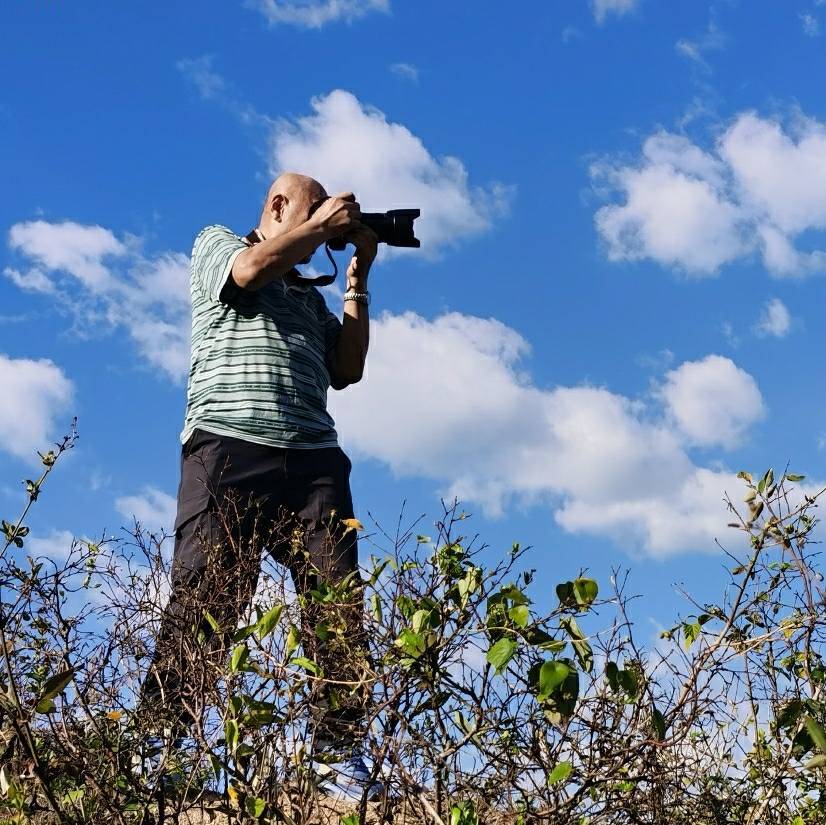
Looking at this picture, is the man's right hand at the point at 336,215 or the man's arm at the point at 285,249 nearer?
the man's arm at the point at 285,249

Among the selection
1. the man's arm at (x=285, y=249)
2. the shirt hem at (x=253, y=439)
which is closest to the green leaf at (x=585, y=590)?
the shirt hem at (x=253, y=439)

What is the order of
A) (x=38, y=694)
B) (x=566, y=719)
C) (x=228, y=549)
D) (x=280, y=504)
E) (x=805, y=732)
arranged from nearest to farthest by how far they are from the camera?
(x=566, y=719) → (x=805, y=732) → (x=38, y=694) → (x=228, y=549) → (x=280, y=504)

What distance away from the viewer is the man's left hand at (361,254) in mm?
4801

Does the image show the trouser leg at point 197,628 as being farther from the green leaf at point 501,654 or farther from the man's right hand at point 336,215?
the man's right hand at point 336,215

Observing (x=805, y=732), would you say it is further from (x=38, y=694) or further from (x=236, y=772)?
(x=38, y=694)

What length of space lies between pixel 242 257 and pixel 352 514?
3.65ft

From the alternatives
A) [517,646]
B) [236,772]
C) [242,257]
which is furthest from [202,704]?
[242,257]

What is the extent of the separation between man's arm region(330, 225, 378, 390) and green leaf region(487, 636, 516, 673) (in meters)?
2.52

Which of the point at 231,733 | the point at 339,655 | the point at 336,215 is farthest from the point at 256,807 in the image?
→ the point at 336,215

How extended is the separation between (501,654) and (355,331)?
2.60 meters

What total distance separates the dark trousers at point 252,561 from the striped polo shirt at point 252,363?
0.24 feet

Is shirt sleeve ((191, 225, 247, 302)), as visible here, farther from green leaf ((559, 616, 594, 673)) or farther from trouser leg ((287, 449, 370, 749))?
green leaf ((559, 616, 594, 673))

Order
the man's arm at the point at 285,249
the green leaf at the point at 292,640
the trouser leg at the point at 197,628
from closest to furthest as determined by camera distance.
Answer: the green leaf at the point at 292,640
the trouser leg at the point at 197,628
the man's arm at the point at 285,249

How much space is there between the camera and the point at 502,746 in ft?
8.85
